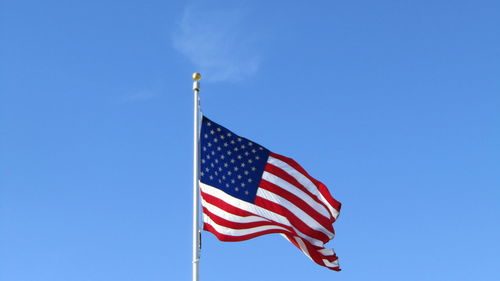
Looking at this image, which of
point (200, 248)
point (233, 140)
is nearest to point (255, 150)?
point (233, 140)

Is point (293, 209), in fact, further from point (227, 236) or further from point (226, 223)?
point (227, 236)

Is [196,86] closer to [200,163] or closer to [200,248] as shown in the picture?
[200,163]

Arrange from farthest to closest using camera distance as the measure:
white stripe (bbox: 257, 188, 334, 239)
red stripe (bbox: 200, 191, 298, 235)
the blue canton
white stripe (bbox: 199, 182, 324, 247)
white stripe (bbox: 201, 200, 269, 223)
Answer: white stripe (bbox: 257, 188, 334, 239)
the blue canton
white stripe (bbox: 199, 182, 324, 247)
red stripe (bbox: 200, 191, 298, 235)
white stripe (bbox: 201, 200, 269, 223)

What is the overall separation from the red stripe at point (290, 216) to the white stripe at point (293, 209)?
0.31 feet

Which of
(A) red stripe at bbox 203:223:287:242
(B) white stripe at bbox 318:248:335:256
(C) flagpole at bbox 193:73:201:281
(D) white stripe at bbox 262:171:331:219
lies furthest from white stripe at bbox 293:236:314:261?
(C) flagpole at bbox 193:73:201:281

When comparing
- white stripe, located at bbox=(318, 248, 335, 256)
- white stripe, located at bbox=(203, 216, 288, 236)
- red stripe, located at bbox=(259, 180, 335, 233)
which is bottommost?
white stripe, located at bbox=(318, 248, 335, 256)

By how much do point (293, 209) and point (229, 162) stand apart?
2.45 m

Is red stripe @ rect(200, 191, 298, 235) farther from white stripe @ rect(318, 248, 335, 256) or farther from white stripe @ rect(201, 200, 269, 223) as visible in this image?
white stripe @ rect(318, 248, 335, 256)

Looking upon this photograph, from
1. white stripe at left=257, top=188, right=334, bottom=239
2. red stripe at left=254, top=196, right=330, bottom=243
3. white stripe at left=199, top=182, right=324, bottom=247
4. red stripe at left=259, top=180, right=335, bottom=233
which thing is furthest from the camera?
red stripe at left=259, top=180, right=335, bottom=233

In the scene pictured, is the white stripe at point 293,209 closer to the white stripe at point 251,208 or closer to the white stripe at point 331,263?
the white stripe at point 251,208

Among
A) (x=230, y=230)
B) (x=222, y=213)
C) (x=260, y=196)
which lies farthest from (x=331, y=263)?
(x=222, y=213)

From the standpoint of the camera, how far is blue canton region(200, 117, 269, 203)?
817 inches

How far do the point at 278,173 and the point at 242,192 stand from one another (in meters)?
1.43

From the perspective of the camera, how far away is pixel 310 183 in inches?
859
